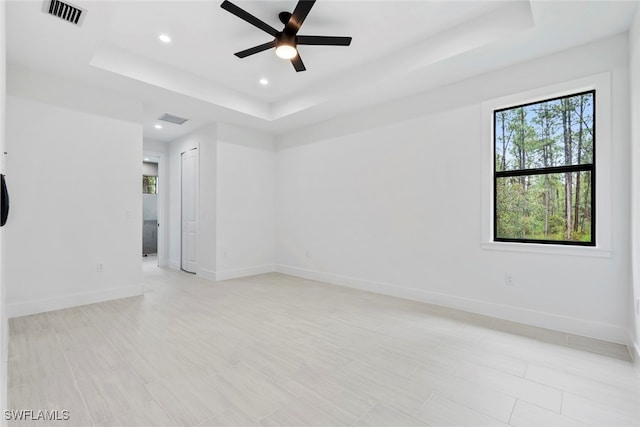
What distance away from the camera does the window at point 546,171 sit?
3014 millimetres

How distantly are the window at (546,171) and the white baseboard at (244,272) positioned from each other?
13.5 ft

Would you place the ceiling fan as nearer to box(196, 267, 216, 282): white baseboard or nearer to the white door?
the white door

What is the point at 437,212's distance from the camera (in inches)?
154

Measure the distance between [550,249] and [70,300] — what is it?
5482 mm

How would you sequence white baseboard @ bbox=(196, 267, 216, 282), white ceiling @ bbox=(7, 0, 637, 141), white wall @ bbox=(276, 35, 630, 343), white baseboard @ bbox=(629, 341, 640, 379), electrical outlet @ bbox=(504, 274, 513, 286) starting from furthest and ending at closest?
white baseboard @ bbox=(196, 267, 216, 282)
electrical outlet @ bbox=(504, 274, 513, 286)
white wall @ bbox=(276, 35, 630, 343)
white ceiling @ bbox=(7, 0, 637, 141)
white baseboard @ bbox=(629, 341, 640, 379)

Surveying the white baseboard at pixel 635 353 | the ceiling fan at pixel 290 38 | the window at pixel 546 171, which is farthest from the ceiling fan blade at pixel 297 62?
the white baseboard at pixel 635 353

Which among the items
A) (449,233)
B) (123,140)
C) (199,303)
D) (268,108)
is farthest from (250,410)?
(268,108)

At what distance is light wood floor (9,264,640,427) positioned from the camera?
69.6 inches

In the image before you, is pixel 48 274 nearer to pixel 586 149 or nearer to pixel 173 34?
pixel 173 34

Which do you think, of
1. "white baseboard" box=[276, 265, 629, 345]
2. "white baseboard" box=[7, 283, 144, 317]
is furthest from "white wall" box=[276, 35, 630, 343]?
"white baseboard" box=[7, 283, 144, 317]

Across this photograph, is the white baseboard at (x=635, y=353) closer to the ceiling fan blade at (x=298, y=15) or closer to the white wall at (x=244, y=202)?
the ceiling fan blade at (x=298, y=15)

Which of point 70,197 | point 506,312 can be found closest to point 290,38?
point 70,197

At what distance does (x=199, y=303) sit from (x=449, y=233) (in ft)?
10.9

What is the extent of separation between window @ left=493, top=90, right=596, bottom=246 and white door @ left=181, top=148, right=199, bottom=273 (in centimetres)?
502
